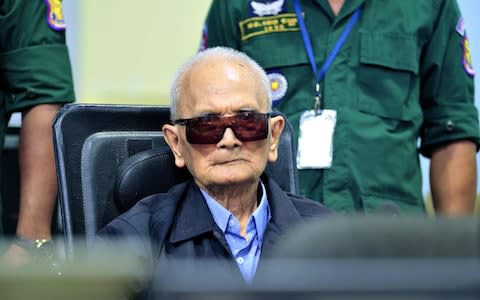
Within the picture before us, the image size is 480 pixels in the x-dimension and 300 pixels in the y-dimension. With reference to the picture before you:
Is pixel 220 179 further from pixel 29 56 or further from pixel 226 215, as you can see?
pixel 29 56

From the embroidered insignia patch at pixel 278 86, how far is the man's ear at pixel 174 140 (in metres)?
0.81

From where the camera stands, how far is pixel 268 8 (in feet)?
11.0

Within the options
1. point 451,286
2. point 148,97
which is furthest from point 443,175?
point 451,286

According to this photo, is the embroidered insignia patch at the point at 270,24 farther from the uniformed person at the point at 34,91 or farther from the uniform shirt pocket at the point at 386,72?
the uniformed person at the point at 34,91

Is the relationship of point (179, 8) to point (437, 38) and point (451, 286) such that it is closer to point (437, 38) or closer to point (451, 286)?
point (437, 38)

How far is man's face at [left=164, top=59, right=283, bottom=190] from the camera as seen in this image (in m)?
2.38

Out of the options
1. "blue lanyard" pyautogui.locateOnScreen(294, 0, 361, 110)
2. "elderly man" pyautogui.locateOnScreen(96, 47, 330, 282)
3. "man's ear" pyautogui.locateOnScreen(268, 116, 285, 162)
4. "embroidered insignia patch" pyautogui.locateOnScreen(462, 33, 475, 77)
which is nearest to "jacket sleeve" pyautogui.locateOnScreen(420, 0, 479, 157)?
"embroidered insignia patch" pyautogui.locateOnScreen(462, 33, 475, 77)

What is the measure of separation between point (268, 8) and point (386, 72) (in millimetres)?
419

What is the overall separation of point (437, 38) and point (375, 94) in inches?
11.3

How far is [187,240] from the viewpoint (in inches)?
89.4

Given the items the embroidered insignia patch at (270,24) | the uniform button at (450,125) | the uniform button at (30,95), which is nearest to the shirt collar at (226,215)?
the uniform button at (30,95)

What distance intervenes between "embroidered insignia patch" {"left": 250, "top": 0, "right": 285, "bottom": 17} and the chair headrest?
0.93 m

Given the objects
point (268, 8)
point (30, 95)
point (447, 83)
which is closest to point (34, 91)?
point (30, 95)

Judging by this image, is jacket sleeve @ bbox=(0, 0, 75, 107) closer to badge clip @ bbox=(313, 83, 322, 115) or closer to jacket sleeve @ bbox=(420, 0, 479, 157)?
badge clip @ bbox=(313, 83, 322, 115)
